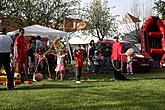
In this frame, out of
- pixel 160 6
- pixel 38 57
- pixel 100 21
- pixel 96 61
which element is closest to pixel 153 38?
pixel 96 61

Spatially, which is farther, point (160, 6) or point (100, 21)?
point (100, 21)

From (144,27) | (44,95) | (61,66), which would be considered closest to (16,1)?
(144,27)

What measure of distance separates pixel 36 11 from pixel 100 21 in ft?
61.6

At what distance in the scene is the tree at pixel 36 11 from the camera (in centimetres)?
3560

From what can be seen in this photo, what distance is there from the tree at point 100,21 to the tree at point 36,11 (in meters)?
13.9

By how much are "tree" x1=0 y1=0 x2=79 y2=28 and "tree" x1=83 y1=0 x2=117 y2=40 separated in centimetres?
1387

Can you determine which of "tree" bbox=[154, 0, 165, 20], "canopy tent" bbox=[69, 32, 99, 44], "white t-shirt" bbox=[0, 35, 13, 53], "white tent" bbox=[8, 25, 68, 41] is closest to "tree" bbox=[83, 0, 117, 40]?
"canopy tent" bbox=[69, 32, 99, 44]

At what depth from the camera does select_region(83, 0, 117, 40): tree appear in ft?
185

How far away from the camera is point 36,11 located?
39750 millimetres

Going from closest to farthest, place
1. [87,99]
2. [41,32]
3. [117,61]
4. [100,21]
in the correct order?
[87,99]
[117,61]
[41,32]
[100,21]

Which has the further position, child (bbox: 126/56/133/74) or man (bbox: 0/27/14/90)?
child (bbox: 126/56/133/74)

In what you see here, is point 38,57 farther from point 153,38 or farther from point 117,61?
point 153,38

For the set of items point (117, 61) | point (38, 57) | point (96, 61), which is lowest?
point (96, 61)

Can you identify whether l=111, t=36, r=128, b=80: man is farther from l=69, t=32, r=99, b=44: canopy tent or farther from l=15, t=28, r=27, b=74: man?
l=69, t=32, r=99, b=44: canopy tent
